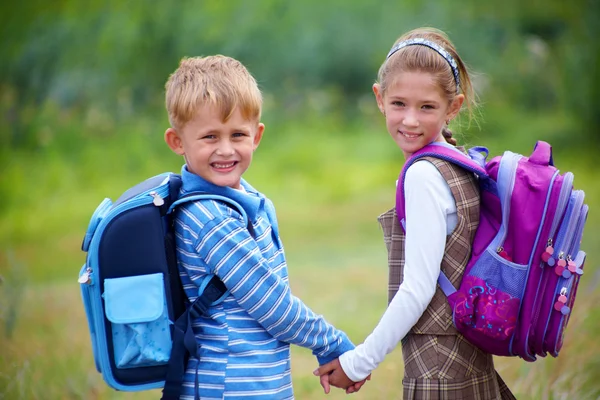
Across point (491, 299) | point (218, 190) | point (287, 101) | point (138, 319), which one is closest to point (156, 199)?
point (218, 190)

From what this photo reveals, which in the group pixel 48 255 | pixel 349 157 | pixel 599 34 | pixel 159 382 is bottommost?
pixel 159 382

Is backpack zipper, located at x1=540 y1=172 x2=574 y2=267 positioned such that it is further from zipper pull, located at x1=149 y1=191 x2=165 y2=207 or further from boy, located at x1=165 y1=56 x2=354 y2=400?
zipper pull, located at x1=149 y1=191 x2=165 y2=207

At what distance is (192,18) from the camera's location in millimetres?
8195

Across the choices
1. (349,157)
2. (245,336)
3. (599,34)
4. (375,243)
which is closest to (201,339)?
(245,336)

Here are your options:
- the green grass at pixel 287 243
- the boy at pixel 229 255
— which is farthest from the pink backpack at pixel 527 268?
the green grass at pixel 287 243

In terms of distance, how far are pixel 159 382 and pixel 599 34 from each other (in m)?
7.05

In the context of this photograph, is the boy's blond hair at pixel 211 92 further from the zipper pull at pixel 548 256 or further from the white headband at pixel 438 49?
the zipper pull at pixel 548 256

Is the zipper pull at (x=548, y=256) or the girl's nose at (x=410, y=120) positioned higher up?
the girl's nose at (x=410, y=120)

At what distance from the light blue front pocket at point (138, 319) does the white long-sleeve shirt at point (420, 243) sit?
2.13ft

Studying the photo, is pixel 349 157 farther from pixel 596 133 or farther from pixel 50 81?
pixel 50 81

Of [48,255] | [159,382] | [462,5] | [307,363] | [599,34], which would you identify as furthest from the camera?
[462,5]

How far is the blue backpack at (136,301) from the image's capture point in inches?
84.4

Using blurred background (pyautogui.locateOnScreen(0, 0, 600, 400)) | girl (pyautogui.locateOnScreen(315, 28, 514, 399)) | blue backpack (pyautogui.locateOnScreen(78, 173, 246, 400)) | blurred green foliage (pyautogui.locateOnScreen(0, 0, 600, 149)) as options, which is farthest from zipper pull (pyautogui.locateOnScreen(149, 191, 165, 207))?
blurred green foliage (pyautogui.locateOnScreen(0, 0, 600, 149))

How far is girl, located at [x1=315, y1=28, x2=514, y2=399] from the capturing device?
224 cm
